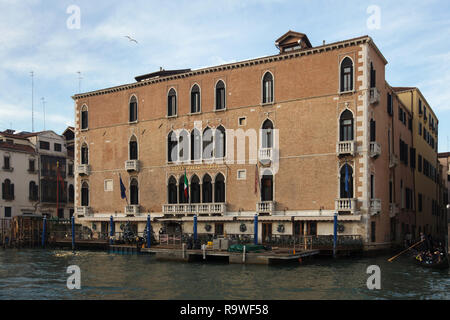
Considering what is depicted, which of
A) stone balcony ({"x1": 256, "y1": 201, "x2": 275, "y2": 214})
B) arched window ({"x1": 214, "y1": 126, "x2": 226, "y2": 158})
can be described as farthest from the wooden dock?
arched window ({"x1": 214, "y1": 126, "x2": 226, "y2": 158})

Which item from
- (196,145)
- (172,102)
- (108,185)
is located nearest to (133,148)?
(108,185)

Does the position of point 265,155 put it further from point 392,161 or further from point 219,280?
point 219,280

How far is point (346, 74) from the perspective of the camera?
32.4 metres

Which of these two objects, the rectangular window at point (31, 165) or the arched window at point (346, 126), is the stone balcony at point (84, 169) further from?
the arched window at point (346, 126)

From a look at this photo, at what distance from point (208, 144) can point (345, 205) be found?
11154 millimetres

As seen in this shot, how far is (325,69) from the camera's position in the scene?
33.0 metres

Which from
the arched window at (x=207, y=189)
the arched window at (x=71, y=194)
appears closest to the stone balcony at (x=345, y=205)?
the arched window at (x=207, y=189)

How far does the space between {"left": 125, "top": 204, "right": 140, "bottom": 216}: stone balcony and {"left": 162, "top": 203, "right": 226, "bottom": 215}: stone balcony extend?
9.09ft

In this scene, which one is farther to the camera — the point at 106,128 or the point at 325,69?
the point at 106,128

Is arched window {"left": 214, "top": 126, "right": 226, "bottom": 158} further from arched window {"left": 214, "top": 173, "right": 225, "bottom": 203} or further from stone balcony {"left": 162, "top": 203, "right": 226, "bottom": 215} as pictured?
stone balcony {"left": 162, "top": 203, "right": 226, "bottom": 215}

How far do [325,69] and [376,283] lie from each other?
16.3m
